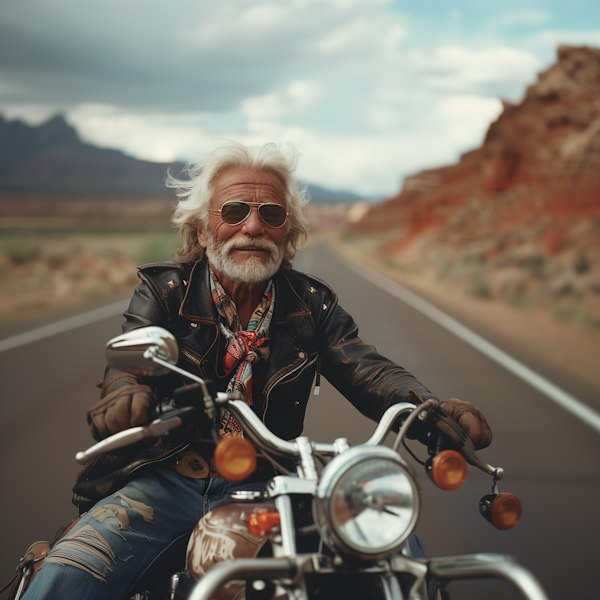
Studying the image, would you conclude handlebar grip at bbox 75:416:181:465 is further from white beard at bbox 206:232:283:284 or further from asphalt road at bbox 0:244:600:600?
asphalt road at bbox 0:244:600:600

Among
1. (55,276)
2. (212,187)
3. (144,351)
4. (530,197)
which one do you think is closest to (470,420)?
(144,351)

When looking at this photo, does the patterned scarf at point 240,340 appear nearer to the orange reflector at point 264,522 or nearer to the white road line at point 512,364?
the orange reflector at point 264,522

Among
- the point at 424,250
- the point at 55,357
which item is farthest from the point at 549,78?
the point at 55,357

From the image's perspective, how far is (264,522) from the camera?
56.7 inches

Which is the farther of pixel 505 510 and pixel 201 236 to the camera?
pixel 201 236

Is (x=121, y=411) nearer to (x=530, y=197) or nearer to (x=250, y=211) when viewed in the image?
(x=250, y=211)

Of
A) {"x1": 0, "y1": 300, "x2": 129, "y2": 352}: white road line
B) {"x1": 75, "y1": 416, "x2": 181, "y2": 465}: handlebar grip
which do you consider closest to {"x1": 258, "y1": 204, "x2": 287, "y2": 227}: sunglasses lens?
{"x1": 75, "y1": 416, "x2": 181, "y2": 465}: handlebar grip

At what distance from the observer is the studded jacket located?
2182 mm

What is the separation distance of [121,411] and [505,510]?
1.04 m

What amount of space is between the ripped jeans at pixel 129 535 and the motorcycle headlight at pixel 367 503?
793 mm

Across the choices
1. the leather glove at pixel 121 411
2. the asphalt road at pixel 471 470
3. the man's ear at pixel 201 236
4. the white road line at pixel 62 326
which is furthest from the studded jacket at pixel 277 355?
the white road line at pixel 62 326

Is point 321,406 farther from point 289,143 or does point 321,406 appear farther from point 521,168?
point 521,168

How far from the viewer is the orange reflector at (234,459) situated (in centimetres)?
145

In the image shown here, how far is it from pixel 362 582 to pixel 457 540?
2167mm
